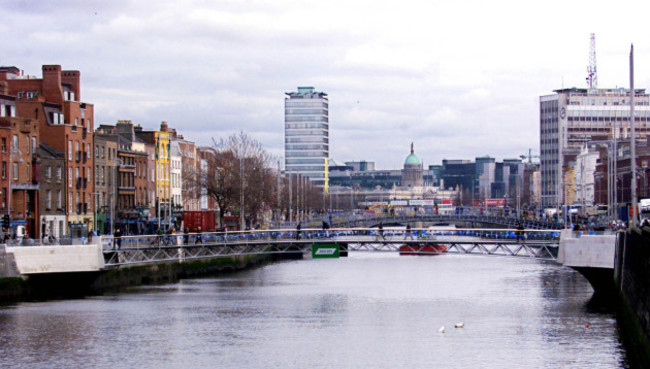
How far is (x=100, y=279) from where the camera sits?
234 feet

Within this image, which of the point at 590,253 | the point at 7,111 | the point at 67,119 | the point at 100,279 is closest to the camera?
the point at 590,253

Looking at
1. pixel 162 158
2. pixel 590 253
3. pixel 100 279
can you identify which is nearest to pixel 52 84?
pixel 162 158

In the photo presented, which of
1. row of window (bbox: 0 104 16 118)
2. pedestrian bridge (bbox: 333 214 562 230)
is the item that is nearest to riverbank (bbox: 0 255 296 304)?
row of window (bbox: 0 104 16 118)

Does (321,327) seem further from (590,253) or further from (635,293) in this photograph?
(590,253)

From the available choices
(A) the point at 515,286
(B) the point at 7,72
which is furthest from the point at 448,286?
(B) the point at 7,72

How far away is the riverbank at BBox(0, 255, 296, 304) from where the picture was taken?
63.0 metres

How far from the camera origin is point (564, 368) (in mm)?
42594

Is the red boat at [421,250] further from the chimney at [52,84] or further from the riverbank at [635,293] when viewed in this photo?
the chimney at [52,84]

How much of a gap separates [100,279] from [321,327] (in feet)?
71.8

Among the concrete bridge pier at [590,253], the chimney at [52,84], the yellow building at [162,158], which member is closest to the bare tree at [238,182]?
the yellow building at [162,158]

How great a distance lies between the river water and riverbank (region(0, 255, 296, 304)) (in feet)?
5.85

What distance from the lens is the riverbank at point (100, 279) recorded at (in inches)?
2480

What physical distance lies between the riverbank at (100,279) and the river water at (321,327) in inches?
70.2

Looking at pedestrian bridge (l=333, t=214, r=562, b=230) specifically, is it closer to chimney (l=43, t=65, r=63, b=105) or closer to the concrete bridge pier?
the concrete bridge pier
